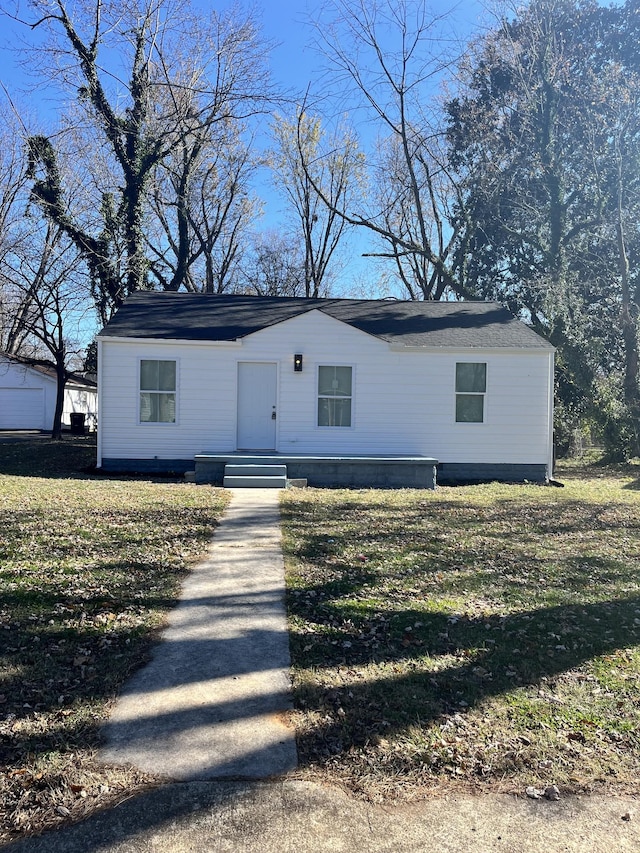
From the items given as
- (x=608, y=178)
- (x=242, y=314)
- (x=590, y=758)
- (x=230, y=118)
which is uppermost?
(x=230, y=118)

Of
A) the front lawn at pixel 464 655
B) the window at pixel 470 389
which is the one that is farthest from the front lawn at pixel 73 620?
the window at pixel 470 389

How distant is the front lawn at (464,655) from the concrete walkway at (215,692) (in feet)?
0.50

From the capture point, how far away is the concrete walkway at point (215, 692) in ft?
8.89

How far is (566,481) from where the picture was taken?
563 inches

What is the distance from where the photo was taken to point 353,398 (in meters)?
13.2

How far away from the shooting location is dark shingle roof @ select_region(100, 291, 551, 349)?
13.3 metres

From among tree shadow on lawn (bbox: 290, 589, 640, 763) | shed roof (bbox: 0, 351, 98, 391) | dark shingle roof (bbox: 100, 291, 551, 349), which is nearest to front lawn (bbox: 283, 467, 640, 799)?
tree shadow on lawn (bbox: 290, 589, 640, 763)

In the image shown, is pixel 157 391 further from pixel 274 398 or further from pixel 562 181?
pixel 562 181

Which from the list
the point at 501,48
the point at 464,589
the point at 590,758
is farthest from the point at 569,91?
the point at 590,758

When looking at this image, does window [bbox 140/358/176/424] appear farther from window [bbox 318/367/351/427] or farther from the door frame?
window [bbox 318/367/351/427]

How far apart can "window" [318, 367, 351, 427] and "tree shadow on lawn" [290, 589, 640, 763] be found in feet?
27.3

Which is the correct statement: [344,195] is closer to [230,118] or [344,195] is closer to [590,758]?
[230,118]

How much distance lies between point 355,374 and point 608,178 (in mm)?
13640

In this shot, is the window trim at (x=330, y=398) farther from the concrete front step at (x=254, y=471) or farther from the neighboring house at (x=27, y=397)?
the neighboring house at (x=27, y=397)
